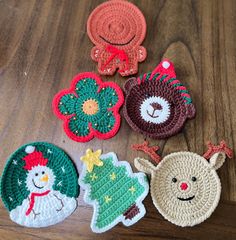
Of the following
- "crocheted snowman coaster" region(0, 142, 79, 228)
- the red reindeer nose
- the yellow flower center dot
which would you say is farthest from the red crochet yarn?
the red reindeer nose

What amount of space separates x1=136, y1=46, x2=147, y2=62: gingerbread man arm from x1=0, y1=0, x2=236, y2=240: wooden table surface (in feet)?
0.04

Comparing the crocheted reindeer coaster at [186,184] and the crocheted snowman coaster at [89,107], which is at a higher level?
the crocheted snowman coaster at [89,107]

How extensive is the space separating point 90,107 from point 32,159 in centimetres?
15

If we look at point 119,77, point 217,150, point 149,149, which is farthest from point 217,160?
point 119,77

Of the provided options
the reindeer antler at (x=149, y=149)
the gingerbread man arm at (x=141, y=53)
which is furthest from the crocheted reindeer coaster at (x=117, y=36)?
the reindeer antler at (x=149, y=149)

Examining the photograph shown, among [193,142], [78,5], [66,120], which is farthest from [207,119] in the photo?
[78,5]

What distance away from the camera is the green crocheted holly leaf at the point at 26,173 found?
2.05 ft

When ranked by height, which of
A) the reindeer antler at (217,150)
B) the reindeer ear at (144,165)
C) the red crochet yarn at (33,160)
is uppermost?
the reindeer antler at (217,150)

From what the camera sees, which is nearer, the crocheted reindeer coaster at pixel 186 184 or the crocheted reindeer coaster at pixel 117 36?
the crocheted reindeer coaster at pixel 186 184

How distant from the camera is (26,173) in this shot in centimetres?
64

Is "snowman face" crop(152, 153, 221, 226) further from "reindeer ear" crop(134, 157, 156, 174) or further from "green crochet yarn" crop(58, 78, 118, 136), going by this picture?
"green crochet yarn" crop(58, 78, 118, 136)

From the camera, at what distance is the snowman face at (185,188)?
609mm

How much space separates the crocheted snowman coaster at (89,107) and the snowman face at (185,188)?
5.0 inches

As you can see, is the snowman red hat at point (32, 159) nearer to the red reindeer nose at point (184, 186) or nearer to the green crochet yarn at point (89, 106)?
the green crochet yarn at point (89, 106)
